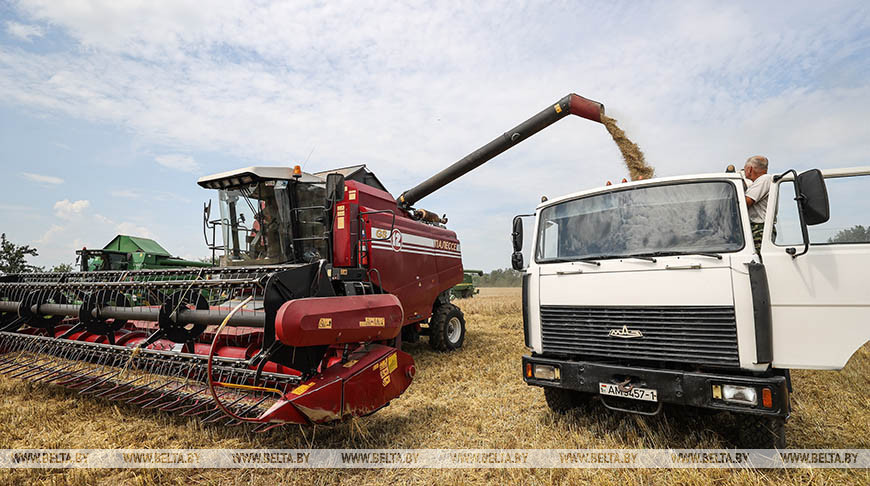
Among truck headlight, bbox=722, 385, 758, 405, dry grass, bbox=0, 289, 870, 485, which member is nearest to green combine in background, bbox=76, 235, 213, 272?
dry grass, bbox=0, 289, 870, 485

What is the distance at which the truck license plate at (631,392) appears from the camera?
2.98 metres

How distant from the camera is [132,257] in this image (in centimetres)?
1202

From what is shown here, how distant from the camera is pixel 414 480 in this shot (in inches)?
110

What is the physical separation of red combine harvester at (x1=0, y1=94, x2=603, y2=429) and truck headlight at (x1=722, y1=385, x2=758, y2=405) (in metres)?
2.27

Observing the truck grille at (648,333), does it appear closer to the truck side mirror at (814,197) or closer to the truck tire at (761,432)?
the truck tire at (761,432)

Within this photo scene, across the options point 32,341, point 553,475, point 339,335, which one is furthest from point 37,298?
point 553,475

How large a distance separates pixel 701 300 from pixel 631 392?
787 millimetres

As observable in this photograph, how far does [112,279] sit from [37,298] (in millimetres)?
1198

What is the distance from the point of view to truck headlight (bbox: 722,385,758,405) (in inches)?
106

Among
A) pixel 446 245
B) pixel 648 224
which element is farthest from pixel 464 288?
pixel 648 224

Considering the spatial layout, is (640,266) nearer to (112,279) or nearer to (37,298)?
(112,279)

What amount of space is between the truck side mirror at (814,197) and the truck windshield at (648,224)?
1.23 ft

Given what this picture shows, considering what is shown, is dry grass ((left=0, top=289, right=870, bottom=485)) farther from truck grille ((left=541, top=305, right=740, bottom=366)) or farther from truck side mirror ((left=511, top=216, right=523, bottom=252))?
truck side mirror ((left=511, top=216, right=523, bottom=252))

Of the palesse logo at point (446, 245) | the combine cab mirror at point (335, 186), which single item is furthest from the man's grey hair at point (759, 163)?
the palesse logo at point (446, 245)
